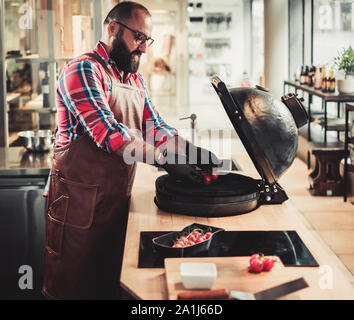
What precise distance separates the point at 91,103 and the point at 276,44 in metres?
7.87

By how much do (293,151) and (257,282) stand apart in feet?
2.13

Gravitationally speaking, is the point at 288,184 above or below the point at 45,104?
below

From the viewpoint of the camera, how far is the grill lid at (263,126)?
199 cm

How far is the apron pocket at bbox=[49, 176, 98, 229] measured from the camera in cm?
233

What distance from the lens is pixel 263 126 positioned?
1.98 m

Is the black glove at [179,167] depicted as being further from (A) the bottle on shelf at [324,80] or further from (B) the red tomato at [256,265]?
(A) the bottle on shelf at [324,80]

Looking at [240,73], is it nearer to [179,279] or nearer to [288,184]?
[288,184]

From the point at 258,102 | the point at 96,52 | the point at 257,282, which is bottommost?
the point at 257,282

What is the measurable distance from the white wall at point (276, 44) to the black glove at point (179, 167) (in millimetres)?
7579

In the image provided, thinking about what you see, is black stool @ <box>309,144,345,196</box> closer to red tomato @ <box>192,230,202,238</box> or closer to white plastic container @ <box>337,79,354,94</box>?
Answer: white plastic container @ <box>337,79,354,94</box>

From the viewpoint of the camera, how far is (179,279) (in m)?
1.57

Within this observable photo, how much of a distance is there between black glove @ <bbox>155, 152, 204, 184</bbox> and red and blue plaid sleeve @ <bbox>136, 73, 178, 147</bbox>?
290 millimetres

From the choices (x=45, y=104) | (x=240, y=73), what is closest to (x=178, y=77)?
(x=240, y=73)
